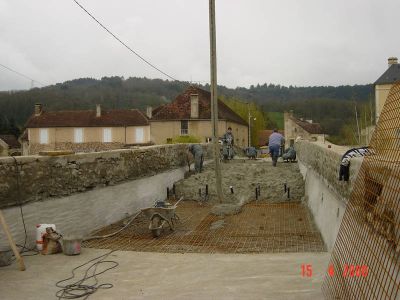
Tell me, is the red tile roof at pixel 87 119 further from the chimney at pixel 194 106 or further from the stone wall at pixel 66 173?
the stone wall at pixel 66 173

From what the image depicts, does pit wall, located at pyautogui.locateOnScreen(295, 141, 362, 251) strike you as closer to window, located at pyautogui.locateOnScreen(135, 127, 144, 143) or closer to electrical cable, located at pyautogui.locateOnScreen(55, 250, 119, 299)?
electrical cable, located at pyautogui.locateOnScreen(55, 250, 119, 299)

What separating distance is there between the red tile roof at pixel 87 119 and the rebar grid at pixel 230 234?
4664 cm

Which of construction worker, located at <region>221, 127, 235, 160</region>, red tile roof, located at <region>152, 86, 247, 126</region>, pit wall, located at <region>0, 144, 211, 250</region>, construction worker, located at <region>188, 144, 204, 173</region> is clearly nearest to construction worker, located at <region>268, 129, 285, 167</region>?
construction worker, located at <region>221, 127, 235, 160</region>

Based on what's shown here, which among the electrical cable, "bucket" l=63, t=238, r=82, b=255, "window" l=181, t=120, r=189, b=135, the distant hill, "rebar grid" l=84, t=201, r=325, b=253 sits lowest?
"rebar grid" l=84, t=201, r=325, b=253

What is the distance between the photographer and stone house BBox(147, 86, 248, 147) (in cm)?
4662

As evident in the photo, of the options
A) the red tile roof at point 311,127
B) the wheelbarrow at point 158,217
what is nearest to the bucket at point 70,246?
the wheelbarrow at point 158,217

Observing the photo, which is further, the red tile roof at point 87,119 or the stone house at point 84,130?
the red tile roof at point 87,119

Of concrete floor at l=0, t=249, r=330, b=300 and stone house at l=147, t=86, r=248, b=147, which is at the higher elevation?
stone house at l=147, t=86, r=248, b=147

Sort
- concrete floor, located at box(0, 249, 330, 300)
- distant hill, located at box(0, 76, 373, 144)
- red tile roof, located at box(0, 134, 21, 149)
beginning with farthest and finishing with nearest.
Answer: red tile roof, located at box(0, 134, 21, 149), distant hill, located at box(0, 76, 373, 144), concrete floor, located at box(0, 249, 330, 300)

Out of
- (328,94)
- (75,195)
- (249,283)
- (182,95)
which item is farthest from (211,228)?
(328,94)

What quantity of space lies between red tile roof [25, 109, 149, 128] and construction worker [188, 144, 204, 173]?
40.6 metres

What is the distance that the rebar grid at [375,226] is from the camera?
378 centimetres

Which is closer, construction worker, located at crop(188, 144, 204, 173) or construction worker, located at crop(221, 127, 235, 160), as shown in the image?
construction worker, located at crop(188, 144, 204, 173)

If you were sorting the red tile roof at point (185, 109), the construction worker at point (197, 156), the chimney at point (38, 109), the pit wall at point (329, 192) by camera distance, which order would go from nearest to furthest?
1. the pit wall at point (329, 192)
2. the construction worker at point (197, 156)
3. the red tile roof at point (185, 109)
4. the chimney at point (38, 109)
